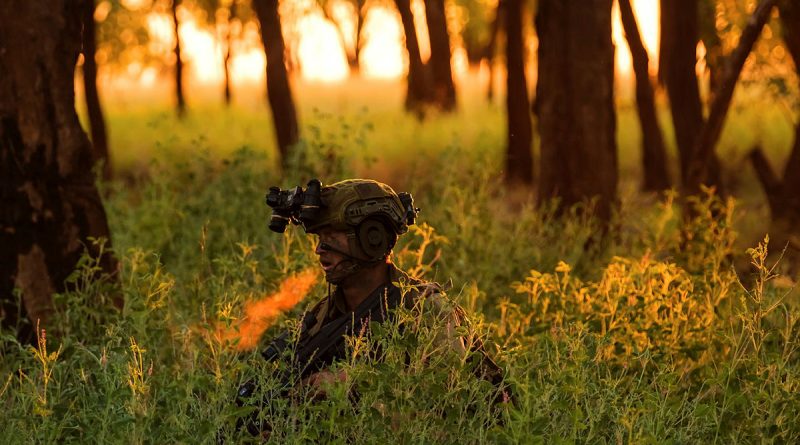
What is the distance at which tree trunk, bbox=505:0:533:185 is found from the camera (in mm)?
21141

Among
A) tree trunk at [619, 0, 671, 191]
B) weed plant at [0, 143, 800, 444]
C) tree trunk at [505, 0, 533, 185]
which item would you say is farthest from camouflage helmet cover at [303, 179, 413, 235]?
tree trunk at [505, 0, 533, 185]

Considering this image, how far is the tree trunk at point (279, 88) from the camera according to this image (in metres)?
19.0

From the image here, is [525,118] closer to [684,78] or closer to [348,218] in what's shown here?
[684,78]

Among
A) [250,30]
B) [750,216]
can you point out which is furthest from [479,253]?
[250,30]

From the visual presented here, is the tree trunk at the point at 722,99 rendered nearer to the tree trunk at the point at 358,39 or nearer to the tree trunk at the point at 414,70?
the tree trunk at the point at 414,70

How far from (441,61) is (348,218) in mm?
21890

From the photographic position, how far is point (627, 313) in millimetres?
8234

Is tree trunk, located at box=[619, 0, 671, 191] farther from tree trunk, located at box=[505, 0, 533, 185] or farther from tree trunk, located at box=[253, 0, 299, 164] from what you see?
tree trunk, located at box=[253, 0, 299, 164]

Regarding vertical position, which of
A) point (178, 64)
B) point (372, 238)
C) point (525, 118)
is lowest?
point (525, 118)

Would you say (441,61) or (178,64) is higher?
(178,64)

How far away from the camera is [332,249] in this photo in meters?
6.89

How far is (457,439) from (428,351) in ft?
1.39

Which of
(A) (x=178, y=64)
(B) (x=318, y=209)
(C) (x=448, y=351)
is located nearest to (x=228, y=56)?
(A) (x=178, y=64)

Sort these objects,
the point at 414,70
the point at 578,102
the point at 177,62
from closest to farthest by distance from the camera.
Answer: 1. the point at 578,102
2. the point at 414,70
3. the point at 177,62
